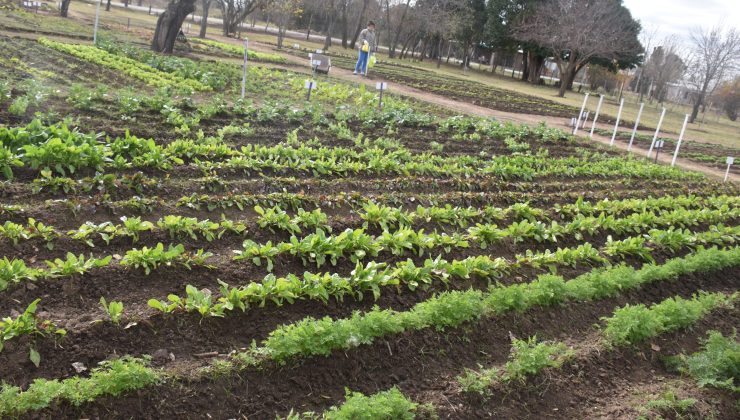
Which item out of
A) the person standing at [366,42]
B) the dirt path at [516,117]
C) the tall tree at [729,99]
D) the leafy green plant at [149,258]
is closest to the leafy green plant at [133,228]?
the leafy green plant at [149,258]

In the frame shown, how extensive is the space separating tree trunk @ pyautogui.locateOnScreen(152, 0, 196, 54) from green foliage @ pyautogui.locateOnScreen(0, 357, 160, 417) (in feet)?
63.6

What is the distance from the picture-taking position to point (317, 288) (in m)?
5.29

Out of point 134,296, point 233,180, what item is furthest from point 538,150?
point 134,296

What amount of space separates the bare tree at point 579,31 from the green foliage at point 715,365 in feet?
119

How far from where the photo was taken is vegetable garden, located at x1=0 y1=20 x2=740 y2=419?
4.25 meters

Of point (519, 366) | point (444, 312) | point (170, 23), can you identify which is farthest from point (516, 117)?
point (519, 366)

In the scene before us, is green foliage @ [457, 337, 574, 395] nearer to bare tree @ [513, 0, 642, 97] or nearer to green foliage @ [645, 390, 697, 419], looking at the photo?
green foliage @ [645, 390, 697, 419]

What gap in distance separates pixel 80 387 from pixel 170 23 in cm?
1999

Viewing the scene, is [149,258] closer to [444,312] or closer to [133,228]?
[133,228]

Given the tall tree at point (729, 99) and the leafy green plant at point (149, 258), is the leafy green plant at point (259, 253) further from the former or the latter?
the tall tree at point (729, 99)

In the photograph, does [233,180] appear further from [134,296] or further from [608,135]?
[608,135]

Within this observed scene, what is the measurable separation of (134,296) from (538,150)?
11990mm

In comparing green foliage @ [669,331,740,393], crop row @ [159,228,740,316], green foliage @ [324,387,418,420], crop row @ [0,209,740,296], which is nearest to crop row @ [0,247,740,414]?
crop row @ [159,228,740,316]

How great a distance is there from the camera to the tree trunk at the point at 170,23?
21234 mm
